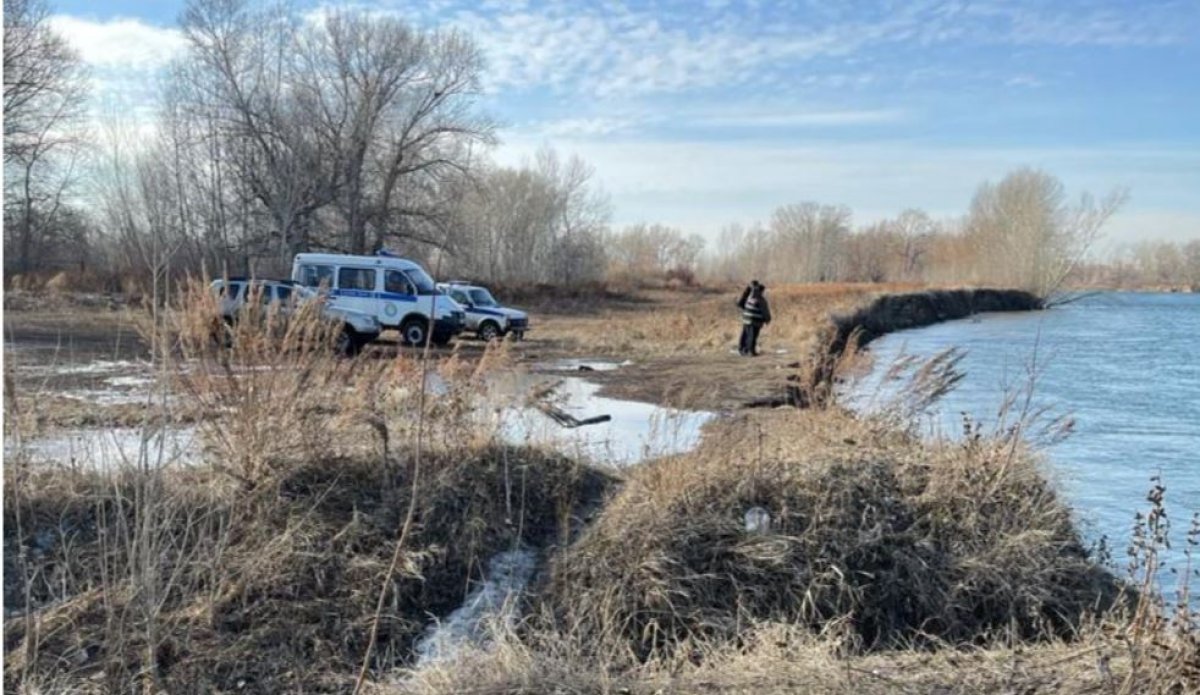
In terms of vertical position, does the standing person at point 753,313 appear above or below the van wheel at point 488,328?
above

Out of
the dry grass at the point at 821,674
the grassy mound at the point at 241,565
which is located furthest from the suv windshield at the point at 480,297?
the dry grass at the point at 821,674

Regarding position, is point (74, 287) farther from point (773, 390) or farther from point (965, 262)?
point (965, 262)

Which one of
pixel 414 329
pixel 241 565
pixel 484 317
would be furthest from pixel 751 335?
pixel 241 565

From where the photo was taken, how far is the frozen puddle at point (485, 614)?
500cm

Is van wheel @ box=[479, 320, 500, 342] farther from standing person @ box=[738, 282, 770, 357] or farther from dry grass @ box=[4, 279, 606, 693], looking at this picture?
dry grass @ box=[4, 279, 606, 693]

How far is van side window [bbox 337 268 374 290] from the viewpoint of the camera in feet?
66.8

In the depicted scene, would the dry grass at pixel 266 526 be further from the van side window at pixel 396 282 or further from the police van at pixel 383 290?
the van side window at pixel 396 282

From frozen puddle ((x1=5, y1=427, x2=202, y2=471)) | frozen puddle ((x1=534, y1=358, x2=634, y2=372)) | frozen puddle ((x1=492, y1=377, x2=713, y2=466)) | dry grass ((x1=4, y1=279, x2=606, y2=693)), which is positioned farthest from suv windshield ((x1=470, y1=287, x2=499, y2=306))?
frozen puddle ((x1=5, y1=427, x2=202, y2=471))

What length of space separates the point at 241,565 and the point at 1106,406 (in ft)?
49.3

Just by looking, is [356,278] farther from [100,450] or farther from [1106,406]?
[1106,406]

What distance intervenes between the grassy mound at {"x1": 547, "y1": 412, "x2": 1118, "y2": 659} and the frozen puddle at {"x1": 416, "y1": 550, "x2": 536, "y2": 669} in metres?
0.36

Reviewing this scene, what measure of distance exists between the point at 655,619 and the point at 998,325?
1503 inches

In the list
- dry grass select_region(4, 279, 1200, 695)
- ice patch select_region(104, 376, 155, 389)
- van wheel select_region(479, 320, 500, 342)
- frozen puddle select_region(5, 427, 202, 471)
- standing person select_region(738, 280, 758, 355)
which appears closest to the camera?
dry grass select_region(4, 279, 1200, 695)

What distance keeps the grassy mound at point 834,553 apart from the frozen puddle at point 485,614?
36cm
